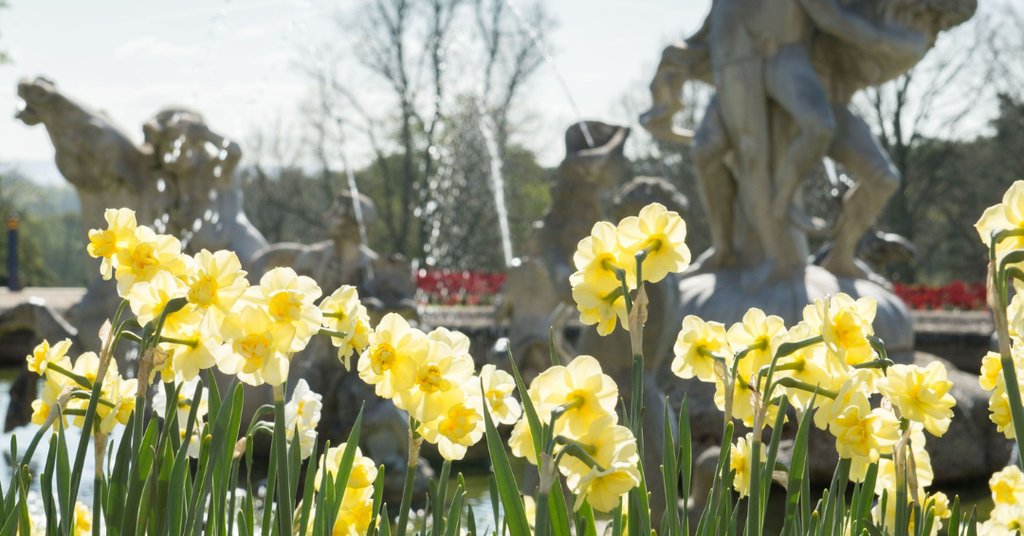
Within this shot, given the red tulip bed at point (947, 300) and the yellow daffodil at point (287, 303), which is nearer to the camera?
the yellow daffodil at point (287, 303)

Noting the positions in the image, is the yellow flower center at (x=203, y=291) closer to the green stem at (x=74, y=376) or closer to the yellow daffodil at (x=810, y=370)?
the green stem at (x=74, y=376)

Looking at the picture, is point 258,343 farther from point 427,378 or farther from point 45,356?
point 45,356

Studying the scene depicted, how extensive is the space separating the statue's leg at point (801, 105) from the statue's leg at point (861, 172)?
24cm

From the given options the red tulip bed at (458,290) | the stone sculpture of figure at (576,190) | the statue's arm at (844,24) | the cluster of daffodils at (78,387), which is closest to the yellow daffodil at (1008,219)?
the cluster of daffodils at (78,387)

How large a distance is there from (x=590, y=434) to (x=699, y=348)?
36 cm

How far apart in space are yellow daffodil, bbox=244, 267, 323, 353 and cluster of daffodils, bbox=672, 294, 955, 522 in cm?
45

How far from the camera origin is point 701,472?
167 inches

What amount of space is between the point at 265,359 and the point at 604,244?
412 millimetres

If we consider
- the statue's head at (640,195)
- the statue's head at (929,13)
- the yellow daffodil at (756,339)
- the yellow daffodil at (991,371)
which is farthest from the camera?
the statue's head at (929,13)

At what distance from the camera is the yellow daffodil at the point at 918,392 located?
5.02ft

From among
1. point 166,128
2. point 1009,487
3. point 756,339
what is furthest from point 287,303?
point 166,128

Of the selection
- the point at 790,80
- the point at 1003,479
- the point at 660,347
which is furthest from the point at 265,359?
the point at 790,80

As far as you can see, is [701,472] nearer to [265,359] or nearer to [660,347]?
[660,347]

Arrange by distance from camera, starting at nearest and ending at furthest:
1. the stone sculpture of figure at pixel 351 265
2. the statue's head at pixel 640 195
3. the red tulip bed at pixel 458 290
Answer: the statue's head at pixel 640 195 → the stone sculpture of figure at pixel 351 265 → the red tulip bed at pixel 458 290
